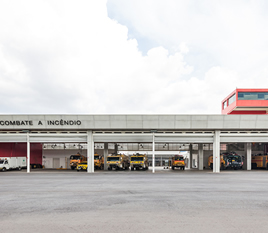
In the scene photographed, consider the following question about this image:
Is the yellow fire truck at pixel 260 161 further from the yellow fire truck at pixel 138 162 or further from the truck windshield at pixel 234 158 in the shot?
the yellow fire truck at pixel 138 162

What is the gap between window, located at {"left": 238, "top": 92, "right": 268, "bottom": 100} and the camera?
50.6 m

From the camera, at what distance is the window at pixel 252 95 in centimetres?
5056

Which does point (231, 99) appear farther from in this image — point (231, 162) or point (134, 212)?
point (134, 212)

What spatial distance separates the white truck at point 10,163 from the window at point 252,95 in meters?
40.7

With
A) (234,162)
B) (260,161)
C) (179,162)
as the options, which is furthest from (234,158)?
(179,162)

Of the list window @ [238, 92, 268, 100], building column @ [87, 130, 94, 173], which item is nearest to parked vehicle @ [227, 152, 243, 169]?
window @ [238, 92, 268, 100]

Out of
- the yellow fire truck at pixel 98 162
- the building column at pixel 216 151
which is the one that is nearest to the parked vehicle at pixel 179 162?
the building column at pixel 216 151

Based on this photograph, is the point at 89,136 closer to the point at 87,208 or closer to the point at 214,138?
the point at 214,138

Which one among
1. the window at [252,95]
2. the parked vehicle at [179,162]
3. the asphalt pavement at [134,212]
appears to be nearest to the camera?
the asphalt pavement at [134,212]

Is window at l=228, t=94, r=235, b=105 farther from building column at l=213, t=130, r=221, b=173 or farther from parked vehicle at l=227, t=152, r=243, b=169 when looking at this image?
building column at l=213, t=130, r=221, b=173

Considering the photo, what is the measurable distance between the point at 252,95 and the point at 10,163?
144 ft

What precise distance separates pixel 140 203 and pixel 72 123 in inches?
868

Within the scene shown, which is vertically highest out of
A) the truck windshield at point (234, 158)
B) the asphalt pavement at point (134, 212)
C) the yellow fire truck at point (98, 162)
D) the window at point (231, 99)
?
the window at point (231, 99)

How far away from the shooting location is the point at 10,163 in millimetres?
34750
